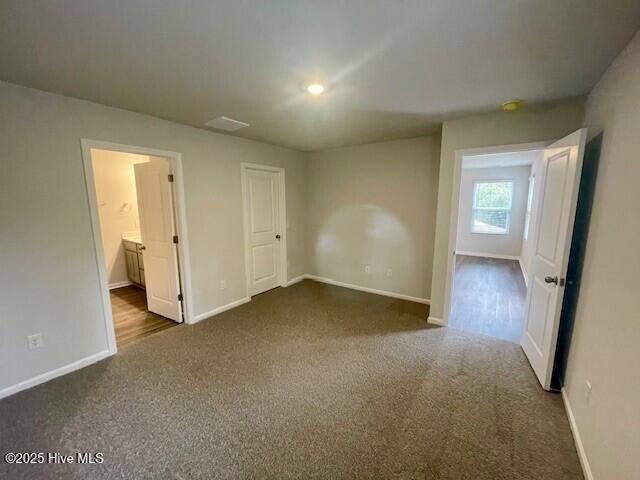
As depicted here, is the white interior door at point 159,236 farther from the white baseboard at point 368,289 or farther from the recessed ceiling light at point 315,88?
the white baseboard at point 368,289

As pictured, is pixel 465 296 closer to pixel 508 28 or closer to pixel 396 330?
pixel 396 330

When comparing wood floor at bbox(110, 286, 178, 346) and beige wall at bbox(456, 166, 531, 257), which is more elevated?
beige wall at bbox(456, 166, 531, 257)

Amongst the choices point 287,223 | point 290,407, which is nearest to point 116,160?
point 287,223

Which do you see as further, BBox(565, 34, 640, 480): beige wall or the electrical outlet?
the electrical outlet

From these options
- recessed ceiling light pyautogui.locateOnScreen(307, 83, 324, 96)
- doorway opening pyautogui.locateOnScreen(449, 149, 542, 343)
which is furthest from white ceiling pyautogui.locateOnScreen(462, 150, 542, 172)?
recessed ceiling light pyautogui.locateOnScreen(307, 83, 324, 96)

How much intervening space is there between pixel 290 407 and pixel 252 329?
1.35 m

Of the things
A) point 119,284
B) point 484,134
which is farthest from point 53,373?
point 484,134

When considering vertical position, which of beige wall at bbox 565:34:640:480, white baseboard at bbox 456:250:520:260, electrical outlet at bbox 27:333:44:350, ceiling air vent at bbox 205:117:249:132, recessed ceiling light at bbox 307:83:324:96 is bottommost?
white baseboard at bbox 456:250:520:260

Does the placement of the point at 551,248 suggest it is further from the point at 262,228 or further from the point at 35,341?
the point at 35,341

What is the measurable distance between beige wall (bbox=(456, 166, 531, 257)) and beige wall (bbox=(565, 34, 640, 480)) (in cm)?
505

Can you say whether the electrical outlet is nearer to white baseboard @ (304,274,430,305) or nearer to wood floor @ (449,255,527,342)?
white baseboard @ (304,274,430,305)

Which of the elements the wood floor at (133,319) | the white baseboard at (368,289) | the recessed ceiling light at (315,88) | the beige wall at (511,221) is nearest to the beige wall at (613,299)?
the recessed ceiling light at (315,88)

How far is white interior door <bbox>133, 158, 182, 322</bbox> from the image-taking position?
3207 millimetres

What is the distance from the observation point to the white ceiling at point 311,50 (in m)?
1.25
